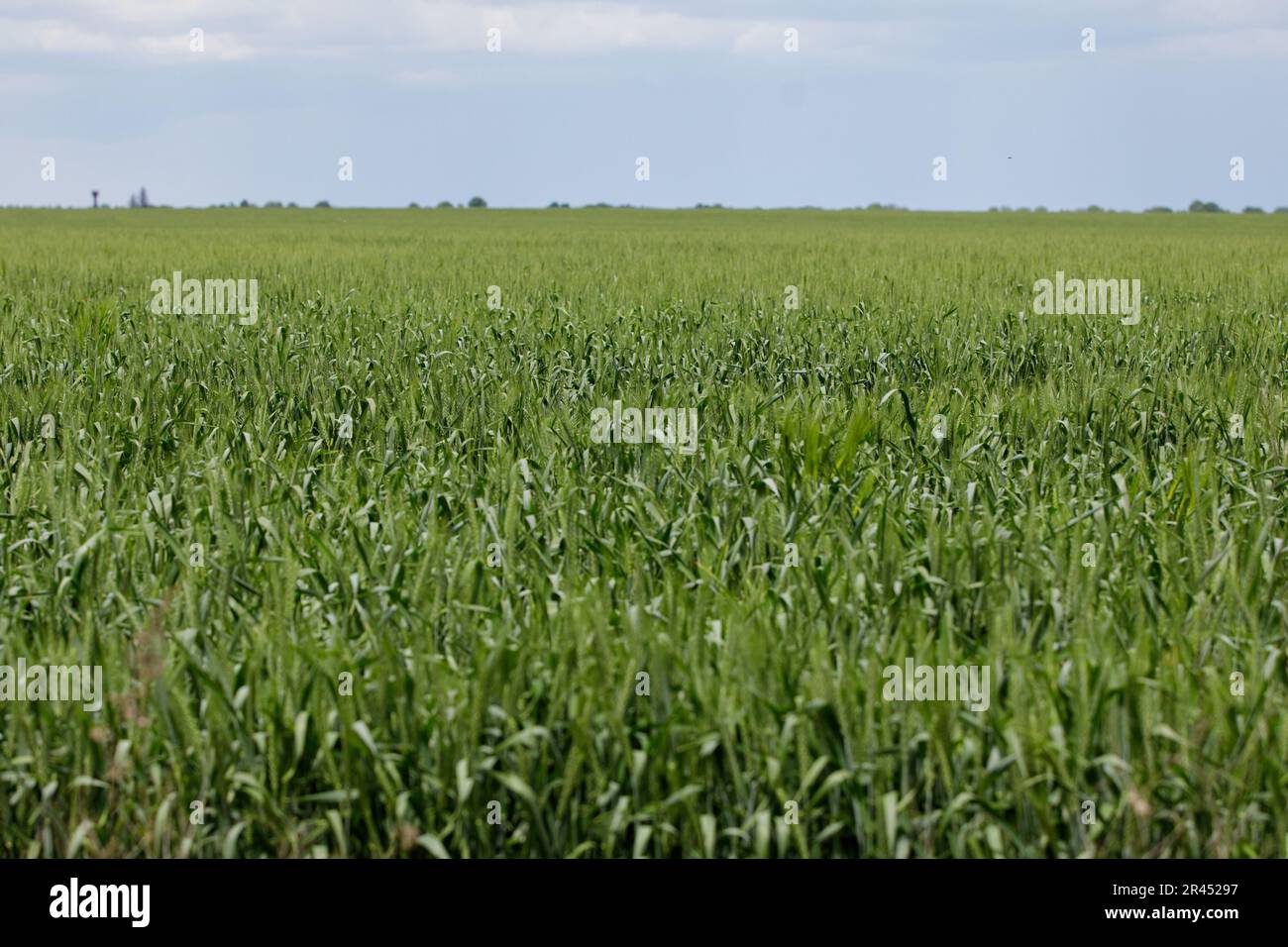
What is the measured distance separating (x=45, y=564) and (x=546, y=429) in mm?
2379

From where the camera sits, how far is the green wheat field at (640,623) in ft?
9.73

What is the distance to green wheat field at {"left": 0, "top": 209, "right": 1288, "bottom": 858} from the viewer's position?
117 inches

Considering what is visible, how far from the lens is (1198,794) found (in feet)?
9.64

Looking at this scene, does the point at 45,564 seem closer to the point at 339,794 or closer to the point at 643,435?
the point at 339,794

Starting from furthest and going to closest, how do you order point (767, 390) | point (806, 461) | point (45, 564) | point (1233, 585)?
point (767, 390)
point (806, 461)
point (45, 564)
point (1233, 585)

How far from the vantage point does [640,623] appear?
3.38 m

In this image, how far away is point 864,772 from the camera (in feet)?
Answer: 9.82

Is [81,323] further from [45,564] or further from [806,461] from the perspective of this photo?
[806,461]

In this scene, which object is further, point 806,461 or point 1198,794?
point 806,461

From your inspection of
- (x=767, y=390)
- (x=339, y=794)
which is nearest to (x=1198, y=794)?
(x=339, y=794)

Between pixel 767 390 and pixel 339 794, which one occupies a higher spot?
pixel 767 390
